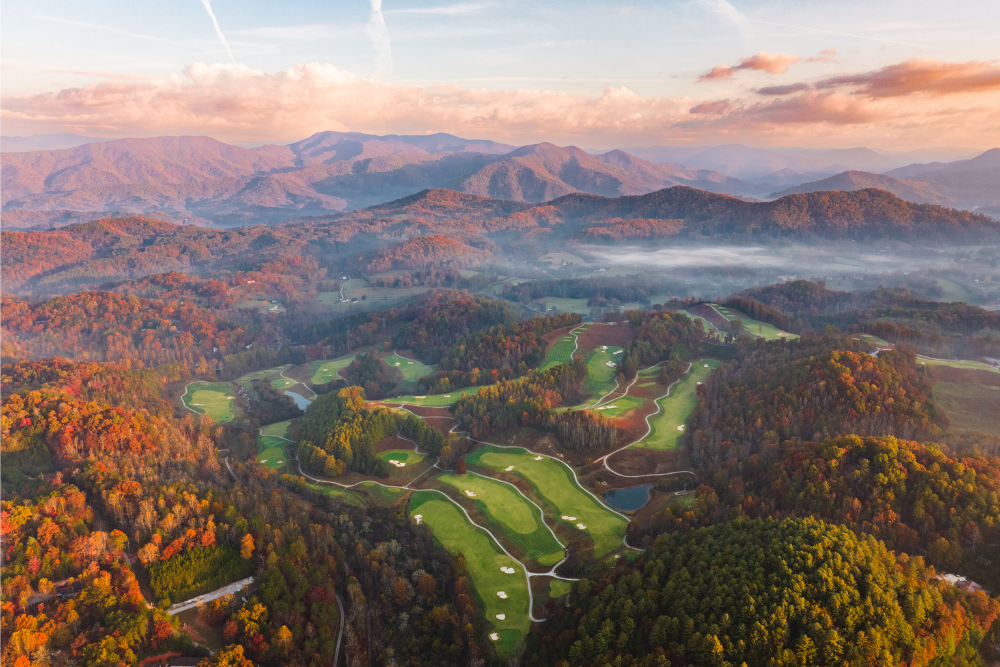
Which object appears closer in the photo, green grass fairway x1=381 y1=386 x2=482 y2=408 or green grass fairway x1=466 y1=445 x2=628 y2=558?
green grass fairway x1=466 y1=445 x2=628 y2=558

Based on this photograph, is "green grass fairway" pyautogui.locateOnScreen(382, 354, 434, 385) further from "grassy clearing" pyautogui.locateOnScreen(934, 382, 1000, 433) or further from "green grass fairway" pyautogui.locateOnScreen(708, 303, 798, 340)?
"grassy clearing" pyautogui.locateOnScreen(934, 382, 1000, 433)

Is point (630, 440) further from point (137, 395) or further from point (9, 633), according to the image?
point (137, 395)

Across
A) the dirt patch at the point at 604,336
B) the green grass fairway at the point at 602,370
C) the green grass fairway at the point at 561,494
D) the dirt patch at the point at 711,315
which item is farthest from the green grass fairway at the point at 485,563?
the dirt patch at the point at 711,315

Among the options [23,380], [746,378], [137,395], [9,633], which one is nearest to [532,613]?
[9,633]

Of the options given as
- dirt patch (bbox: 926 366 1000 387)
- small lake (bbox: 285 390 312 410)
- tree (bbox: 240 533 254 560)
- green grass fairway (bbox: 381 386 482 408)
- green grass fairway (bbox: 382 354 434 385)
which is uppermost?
dirt patch (bbox: 926 366 1000 387)

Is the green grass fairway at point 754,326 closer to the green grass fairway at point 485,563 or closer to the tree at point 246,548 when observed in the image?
the green grass fairway at point 485,563

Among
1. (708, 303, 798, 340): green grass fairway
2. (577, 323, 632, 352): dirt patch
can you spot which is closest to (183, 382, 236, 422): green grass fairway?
(577, 323, 632, 352): dirt patch

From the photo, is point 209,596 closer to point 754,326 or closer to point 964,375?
point 964,375
